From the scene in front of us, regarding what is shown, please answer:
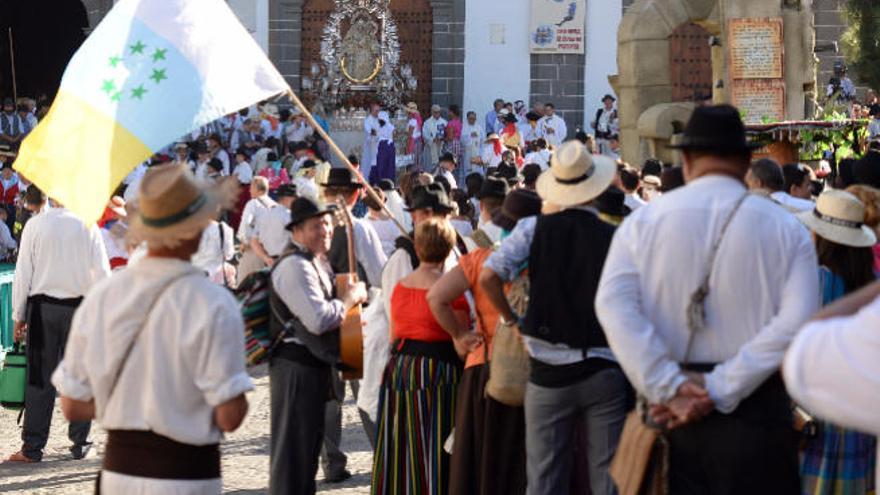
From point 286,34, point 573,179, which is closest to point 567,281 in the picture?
point 573,179

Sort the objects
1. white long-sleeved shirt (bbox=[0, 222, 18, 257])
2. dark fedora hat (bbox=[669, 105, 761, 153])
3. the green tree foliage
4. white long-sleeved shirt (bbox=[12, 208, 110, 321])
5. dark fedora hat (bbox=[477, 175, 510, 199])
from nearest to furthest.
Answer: dark fedora hat (bbox=[669, 105, 761, 153]), dark fedora hat (bbox=[477, 175, 510, 199]), white long-sleeved shirt (bbox=[12, 208, 110, 321]), white long-sleeved shirt (bbox=[0, 222, 18, 257]), the green tree foliage

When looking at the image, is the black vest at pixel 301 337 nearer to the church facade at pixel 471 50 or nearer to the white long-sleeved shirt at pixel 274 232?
the white long-sleeved shirt at pixel 274 232

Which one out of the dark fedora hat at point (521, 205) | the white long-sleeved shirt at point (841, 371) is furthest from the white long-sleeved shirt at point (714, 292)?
the dark fedora hat at point (521, 205)

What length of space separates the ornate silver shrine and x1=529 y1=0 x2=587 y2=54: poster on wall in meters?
2.58

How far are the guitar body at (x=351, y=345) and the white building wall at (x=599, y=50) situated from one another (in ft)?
86.3

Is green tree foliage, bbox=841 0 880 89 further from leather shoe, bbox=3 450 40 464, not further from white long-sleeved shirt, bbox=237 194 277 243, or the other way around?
leather shoe, bbox=3 450 40 464

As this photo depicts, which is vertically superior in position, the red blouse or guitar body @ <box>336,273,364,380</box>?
the red blouse

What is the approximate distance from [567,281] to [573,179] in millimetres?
427

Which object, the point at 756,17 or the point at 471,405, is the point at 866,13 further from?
the point at 471,405

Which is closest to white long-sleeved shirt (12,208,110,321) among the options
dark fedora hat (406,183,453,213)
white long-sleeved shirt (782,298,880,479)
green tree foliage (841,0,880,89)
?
dark fedora hat (406,183,453,213)

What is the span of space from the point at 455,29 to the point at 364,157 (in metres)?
5.44

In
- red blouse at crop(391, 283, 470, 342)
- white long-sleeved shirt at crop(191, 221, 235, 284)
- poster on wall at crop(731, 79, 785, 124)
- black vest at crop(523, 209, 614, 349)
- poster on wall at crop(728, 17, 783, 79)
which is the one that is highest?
poster on wall at crop(728, 17, 783, 79)

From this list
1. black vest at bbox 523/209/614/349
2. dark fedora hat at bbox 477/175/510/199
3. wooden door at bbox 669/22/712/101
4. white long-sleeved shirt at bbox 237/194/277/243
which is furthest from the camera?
wooden door at bbox 669/22/712/101

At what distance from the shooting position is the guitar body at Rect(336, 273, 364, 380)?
7859mm
